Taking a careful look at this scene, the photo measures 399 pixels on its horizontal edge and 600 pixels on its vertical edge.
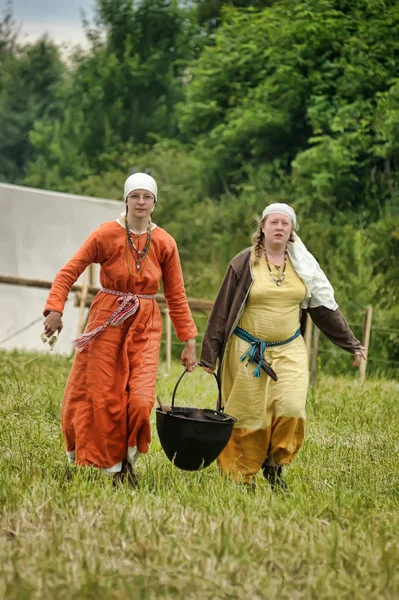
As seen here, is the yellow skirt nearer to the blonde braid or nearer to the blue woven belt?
the blue woven belt

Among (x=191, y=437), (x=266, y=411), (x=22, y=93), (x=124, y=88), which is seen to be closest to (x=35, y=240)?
(x=266, y=411)

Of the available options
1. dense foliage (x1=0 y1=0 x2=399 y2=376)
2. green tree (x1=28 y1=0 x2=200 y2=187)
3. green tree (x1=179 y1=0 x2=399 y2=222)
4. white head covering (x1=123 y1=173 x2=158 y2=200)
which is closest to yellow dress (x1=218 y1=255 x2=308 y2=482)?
white head covering (x1=123 y1=173 x2=158 y2=200)

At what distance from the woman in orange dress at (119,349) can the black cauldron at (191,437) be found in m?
0.32

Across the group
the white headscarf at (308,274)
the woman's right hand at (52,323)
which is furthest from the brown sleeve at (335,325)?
the woman's right hand at (52,323)

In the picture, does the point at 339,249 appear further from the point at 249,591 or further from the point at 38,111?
the point at 38,111

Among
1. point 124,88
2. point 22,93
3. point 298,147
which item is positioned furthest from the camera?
point 22,93

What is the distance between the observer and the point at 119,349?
6.59 meters

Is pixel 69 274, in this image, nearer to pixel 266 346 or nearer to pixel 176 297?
pixel 176 297

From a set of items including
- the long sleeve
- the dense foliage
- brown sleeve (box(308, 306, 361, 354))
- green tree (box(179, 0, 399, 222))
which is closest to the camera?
the long sleeve

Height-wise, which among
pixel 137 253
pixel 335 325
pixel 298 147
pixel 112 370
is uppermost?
pixel 298 147

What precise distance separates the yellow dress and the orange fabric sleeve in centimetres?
97

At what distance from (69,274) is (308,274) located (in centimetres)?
143

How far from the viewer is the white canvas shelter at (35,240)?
15852mm

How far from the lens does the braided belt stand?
21.4 ft
